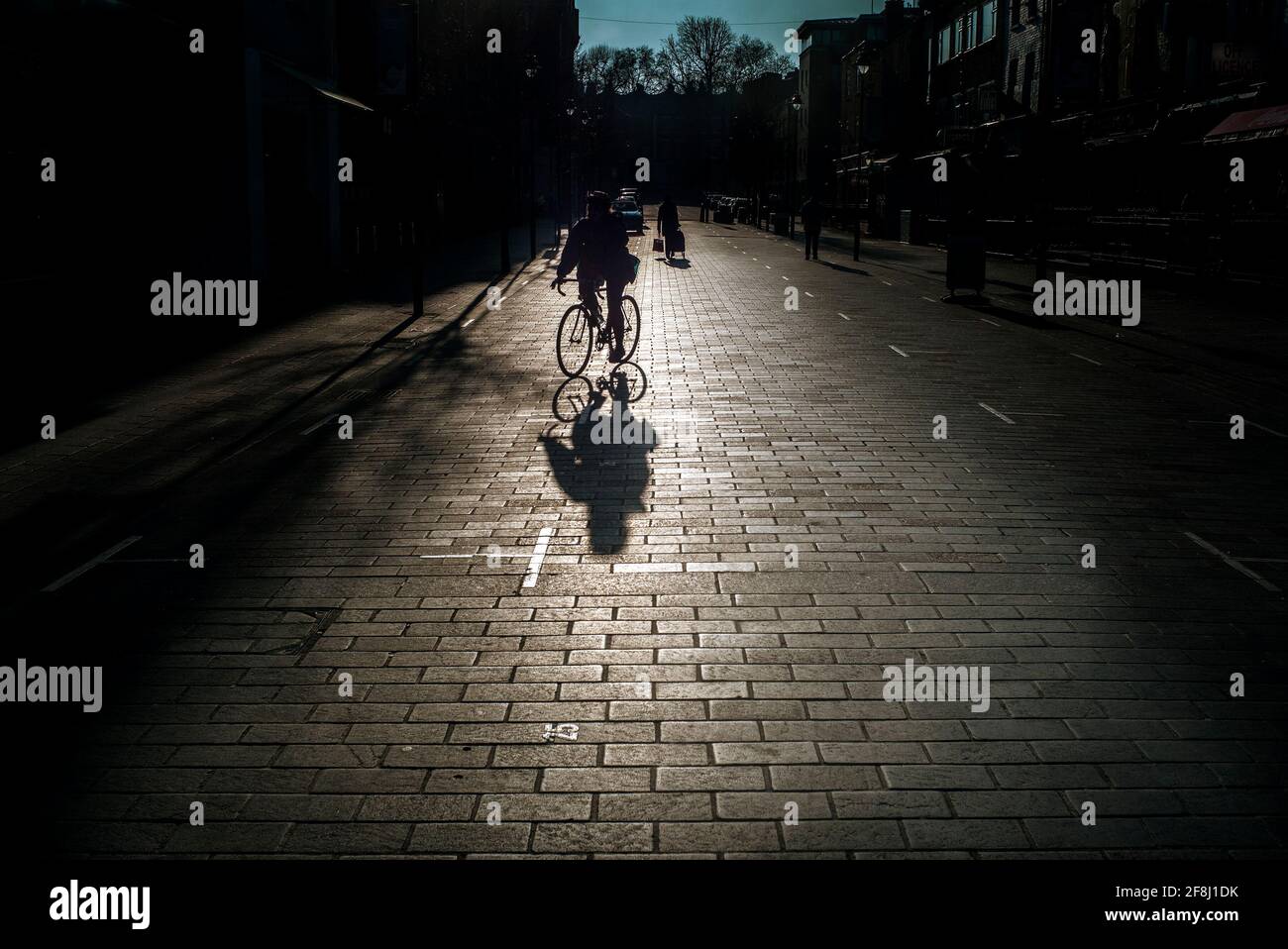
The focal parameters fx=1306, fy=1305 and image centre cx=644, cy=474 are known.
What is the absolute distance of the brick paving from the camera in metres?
3.96

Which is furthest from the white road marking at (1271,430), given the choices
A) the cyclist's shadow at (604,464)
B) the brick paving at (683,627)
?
the cyclist's shadow at (604,464)

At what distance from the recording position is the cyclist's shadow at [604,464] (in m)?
7.74

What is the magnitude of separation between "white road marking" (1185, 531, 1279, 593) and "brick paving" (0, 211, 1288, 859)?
45 mm

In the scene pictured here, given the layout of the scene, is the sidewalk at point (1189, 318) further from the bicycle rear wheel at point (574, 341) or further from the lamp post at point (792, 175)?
the lamp post at point (792, 175)

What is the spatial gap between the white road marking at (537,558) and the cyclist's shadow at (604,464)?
0.25 m

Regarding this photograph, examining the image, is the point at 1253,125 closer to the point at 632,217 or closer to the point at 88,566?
the point at 88,566

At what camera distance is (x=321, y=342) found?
17344 mm

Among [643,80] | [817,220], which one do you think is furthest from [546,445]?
[643,80]

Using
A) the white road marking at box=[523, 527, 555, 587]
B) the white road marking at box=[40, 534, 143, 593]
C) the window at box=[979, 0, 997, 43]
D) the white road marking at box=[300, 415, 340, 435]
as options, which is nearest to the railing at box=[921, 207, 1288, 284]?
the window at box=[979, 0, 997, 43]

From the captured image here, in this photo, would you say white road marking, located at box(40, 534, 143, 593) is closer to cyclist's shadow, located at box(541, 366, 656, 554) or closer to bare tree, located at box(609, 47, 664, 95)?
cyclist's shadow, located at box(541, 366, 656, 554)

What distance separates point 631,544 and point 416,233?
1354 centimetres

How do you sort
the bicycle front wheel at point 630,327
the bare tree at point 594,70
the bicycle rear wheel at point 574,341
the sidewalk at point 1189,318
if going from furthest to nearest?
the bare tree at point 594,70 → the sidewalk at point 1189,318 → the bicycle front wheel at point 630,327 → the bicycle rear wheel at point 574,341

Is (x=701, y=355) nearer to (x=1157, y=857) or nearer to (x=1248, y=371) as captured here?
(x=1248, y=371)

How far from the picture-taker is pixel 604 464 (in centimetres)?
Result: 950
